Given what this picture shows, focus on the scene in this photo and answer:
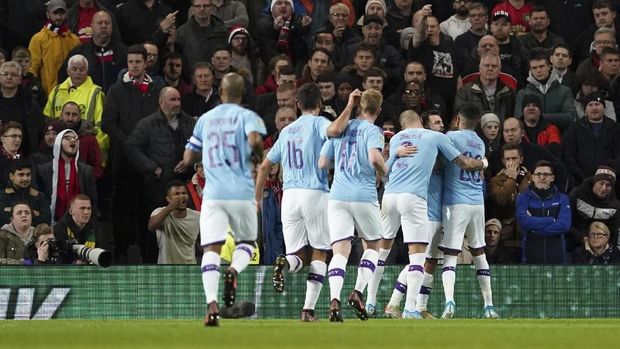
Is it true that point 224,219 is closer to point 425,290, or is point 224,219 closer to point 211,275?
point 211,275

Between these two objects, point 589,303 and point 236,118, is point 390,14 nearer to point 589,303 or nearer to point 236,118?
point 589,303

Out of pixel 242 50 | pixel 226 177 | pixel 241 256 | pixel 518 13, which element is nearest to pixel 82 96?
pixel 242 50

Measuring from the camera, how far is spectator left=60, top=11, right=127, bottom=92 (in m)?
23.8

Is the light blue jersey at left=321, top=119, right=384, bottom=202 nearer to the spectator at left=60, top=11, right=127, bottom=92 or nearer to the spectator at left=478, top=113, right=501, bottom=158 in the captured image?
the spectator at left=478, top=113, right=501, bottom=158

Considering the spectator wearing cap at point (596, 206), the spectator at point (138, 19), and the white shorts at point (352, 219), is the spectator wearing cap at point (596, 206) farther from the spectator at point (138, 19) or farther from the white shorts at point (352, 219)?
A: the spectator at point (138, 19)

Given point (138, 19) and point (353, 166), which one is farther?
point (138, 19)

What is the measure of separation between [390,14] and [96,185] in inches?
236

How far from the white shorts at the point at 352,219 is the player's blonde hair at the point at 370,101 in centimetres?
107

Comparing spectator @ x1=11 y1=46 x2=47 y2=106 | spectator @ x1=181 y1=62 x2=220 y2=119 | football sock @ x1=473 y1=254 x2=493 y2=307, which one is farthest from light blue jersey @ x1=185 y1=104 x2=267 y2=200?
spectator @ x1=11 y1=46 x2=47 y2=106

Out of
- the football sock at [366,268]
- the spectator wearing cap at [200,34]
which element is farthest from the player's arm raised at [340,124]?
the spectator wearing cap at [200,34]

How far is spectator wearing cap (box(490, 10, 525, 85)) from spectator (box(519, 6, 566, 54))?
0.82 feet

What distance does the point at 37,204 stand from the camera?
21.2 metres

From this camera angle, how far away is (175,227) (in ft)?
69.1

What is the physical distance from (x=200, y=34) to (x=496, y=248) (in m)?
6.09
